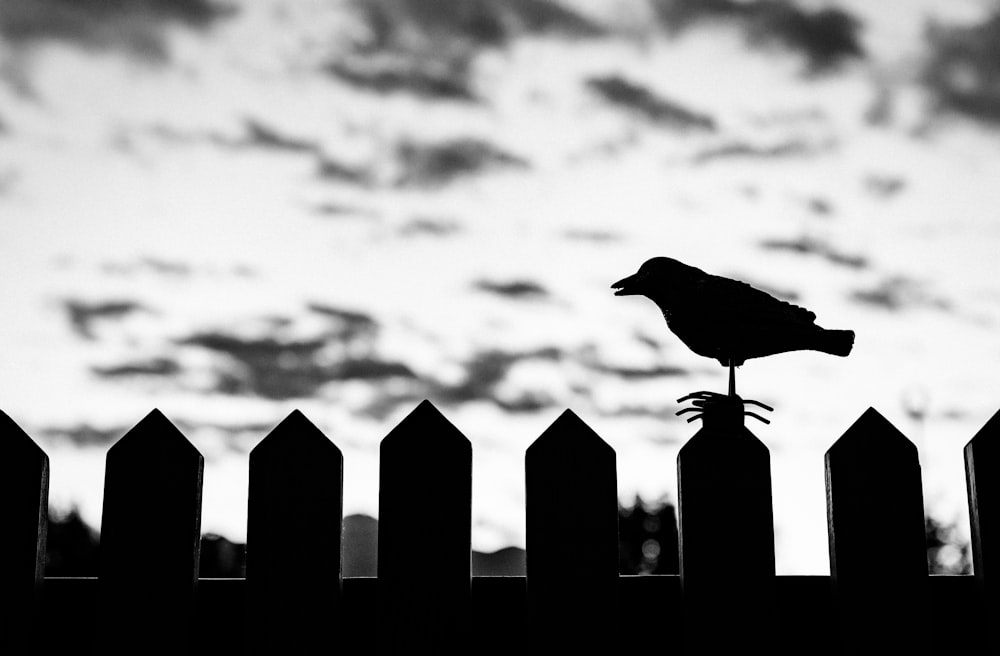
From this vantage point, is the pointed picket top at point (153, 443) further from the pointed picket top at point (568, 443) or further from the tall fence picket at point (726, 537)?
the tall fence picket at point (726, 537)

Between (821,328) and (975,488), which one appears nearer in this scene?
(821,328)

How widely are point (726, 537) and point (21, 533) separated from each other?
1.76m

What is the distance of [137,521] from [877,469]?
1878mm

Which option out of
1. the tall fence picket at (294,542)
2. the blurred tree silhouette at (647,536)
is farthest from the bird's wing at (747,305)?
the blurred tree silhouette at (647,536)

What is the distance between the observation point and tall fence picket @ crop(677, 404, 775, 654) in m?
2.47

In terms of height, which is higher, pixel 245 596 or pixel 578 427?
pixel 578 427

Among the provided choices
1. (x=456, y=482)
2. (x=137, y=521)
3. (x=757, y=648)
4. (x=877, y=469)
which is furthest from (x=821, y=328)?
(x=137, y=521)

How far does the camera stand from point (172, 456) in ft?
8.29

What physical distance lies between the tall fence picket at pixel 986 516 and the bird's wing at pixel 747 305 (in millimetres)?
603

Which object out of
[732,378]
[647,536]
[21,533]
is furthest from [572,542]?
[647,536]

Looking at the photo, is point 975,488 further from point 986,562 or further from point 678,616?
point 678,616

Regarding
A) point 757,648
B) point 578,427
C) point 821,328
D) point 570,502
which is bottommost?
point 757,648

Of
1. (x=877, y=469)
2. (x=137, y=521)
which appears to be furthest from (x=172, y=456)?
(x=877, y=469)

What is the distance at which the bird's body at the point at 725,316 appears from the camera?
2367mm
